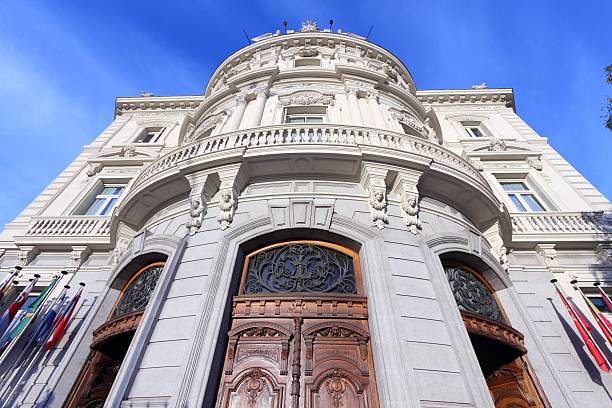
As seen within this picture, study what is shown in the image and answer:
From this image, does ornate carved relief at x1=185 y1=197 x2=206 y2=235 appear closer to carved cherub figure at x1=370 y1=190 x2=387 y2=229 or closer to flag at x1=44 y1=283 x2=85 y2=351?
carved cherub figure at x1=370 y1=190 x2=387 y2=229

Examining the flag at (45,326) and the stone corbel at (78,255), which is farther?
the stone corbel at (78,255)

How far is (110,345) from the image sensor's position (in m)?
8.18

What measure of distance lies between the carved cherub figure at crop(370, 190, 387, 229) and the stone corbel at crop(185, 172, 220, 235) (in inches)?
159

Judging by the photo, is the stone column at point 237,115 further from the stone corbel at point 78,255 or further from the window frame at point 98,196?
the window frame at point 98,196

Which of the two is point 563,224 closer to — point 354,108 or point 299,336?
point 354,108

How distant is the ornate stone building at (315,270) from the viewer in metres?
5.71

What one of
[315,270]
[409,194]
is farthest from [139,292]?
[409,194]

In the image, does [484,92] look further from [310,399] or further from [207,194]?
[310,399]

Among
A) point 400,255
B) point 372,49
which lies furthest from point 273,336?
point 372,49

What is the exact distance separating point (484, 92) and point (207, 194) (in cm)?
2081

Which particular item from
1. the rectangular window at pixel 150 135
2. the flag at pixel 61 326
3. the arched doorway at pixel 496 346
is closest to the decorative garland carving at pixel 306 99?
the arched doorway at pixel 496 346

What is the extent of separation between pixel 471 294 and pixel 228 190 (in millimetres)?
6464

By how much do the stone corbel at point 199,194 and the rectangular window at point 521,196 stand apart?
1292 centimetres

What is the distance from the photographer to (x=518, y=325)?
812cm
